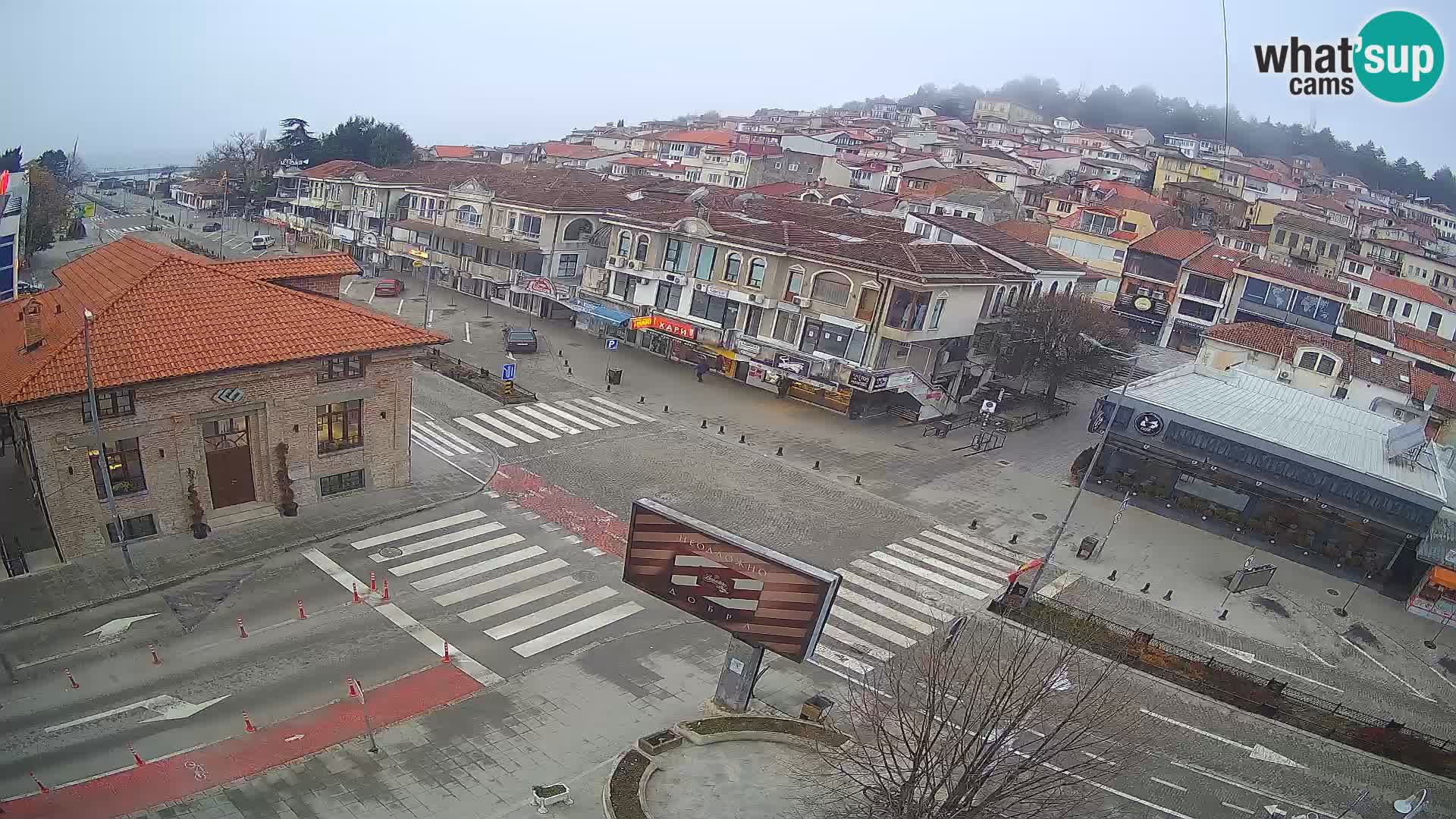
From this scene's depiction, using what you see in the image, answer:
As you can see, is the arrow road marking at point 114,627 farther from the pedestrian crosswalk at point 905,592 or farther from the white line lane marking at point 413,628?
the pedestrian crosswalk at point 905,592

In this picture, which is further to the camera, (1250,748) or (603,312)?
(603,312)

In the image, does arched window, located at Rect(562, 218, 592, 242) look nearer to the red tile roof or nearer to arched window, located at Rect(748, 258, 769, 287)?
arched window, located at Rect(748, 258, 769, 287)

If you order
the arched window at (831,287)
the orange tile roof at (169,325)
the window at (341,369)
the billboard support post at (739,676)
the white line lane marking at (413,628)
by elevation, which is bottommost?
the white line lane marking at (413,628)

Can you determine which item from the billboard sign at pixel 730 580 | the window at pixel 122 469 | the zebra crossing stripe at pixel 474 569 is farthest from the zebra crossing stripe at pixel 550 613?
the window at pixel 122 469

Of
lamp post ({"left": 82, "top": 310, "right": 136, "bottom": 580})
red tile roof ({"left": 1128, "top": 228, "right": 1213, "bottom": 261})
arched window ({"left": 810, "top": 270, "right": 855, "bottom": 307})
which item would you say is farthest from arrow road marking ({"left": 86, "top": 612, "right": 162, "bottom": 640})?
red tile roof ({"left": 1128, "top": 228, "right": 1213, "bottom": 261})

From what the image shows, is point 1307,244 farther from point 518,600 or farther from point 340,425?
point 340,425

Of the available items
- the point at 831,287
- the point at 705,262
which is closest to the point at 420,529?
the point at 831,287

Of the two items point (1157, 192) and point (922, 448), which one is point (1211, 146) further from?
point (922, 448)
